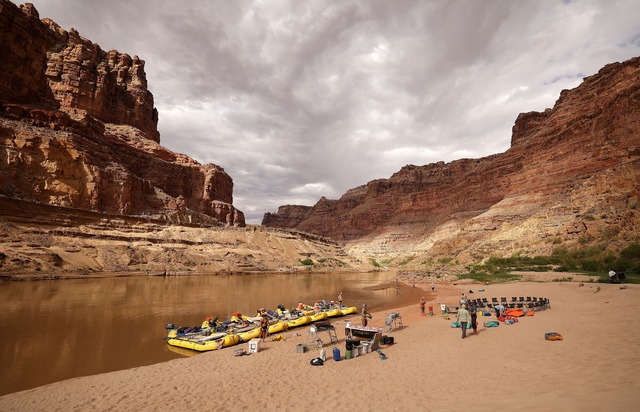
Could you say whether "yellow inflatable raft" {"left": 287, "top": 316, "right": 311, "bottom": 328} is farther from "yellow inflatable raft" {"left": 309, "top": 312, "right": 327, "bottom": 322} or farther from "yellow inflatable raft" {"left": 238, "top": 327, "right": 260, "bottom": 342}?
"yellow inflatable raft" {"left": 238, "top": 327, "right": 260, "bottom": 342}

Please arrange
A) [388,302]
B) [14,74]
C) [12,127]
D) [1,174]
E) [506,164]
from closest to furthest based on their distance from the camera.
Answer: [388,302], [1,174], [12,127], [14,74], [506,164]

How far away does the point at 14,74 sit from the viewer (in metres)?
64.8

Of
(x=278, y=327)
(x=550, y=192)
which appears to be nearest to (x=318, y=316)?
(x=278, y=327)

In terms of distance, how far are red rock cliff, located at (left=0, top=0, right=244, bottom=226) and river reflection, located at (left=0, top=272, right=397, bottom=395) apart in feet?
94.3

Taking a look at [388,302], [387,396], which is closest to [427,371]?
[387,396]

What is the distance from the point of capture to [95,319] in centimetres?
1847

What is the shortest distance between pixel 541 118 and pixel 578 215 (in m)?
82.7

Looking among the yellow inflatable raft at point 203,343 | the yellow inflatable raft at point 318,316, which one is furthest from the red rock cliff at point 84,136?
the yellow inflatable raft at point 318,316

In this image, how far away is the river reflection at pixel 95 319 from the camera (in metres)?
11.5

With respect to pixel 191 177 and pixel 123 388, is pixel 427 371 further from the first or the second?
pixel 191 177

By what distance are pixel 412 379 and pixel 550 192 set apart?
8466cm

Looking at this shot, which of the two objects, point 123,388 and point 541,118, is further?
point 541,118

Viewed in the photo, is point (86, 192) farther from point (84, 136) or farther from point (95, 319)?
point (95, 319)

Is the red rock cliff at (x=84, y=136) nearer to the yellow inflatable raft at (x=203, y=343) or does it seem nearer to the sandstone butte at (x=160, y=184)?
the sandstone butte at (x=160, y=184)
